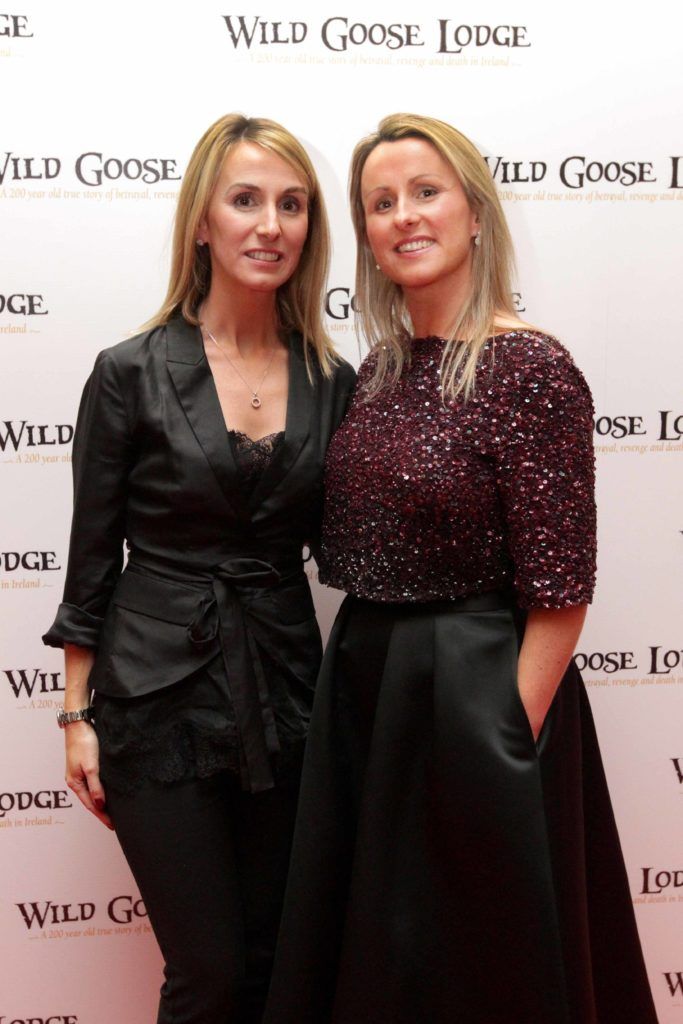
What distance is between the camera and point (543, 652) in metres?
1.45

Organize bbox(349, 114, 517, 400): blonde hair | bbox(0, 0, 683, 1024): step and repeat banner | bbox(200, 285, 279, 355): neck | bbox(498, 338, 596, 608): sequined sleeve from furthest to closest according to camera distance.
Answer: bbox(0, 0, 683, 1024): step and repeat banner
bbox(200, 285, 279, 355): neck
bbox(349, 114, 517, 400): blonde hair
bbox(498, 338, 596, 608): sequined sleeve

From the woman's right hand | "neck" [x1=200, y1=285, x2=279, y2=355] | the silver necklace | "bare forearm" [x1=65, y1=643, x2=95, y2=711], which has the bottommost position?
the woman's right hand

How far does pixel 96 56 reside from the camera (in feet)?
6.59

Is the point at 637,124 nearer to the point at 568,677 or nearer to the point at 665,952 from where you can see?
the point at 568,677

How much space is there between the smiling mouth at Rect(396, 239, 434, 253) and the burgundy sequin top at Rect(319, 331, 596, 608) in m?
0.15

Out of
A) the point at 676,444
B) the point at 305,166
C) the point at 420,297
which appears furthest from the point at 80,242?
the point at 676,444

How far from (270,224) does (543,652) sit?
827mm

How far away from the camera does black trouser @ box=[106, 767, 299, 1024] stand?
1.59 meters

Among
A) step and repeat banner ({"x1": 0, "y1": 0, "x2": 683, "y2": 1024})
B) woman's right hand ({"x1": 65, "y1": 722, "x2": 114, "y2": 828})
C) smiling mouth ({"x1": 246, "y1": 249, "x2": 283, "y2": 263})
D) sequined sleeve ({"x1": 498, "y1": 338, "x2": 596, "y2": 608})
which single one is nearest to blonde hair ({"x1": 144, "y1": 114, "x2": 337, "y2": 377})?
smiling mouth ({"x1": 246, "y1": 249, "x2": 283, "y2": 263})

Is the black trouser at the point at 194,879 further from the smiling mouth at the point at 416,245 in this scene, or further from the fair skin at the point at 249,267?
the smiling mouth at the point at 416,245

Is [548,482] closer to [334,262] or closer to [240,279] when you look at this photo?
[240,279]

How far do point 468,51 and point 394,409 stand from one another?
962 millimetres

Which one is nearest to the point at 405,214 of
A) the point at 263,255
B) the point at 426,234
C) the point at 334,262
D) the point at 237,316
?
the point at 426,234

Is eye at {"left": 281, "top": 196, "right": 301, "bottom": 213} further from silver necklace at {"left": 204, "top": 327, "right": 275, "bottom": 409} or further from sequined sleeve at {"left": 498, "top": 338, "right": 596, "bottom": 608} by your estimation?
sequined sleeve at {"left": 498, "top": 338, "right": 596, "bottom": 608}
